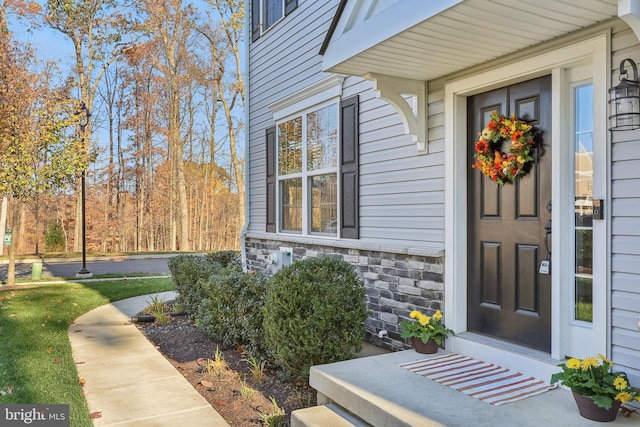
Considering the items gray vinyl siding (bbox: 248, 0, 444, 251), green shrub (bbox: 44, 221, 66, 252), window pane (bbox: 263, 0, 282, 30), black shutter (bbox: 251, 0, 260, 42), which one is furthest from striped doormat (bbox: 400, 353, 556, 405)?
green shrub (bbox: 44, 221, 66, 252)

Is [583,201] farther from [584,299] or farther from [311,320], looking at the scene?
[311,320]

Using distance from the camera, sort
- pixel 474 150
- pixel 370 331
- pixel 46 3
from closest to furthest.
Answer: pixel 474 150
pixel 370 331
pixel 46 3

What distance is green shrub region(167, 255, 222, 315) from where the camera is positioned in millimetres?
5910

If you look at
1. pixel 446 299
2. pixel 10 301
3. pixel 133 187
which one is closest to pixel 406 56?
pixel 446 299

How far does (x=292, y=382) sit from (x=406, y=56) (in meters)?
2.65

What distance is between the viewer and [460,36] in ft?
9.63

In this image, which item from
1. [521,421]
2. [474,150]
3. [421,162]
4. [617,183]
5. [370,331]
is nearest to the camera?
[521,421]

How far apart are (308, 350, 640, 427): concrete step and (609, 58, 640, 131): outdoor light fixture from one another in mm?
1509

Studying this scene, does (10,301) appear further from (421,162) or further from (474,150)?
(474,150)

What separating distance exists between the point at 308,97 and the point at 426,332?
3.31 m

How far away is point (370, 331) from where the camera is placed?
181 inches

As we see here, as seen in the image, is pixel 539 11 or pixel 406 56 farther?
pixel 406 56

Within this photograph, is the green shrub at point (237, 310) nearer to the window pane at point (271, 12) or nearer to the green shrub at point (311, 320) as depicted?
the green shrub at point (311, 320)
